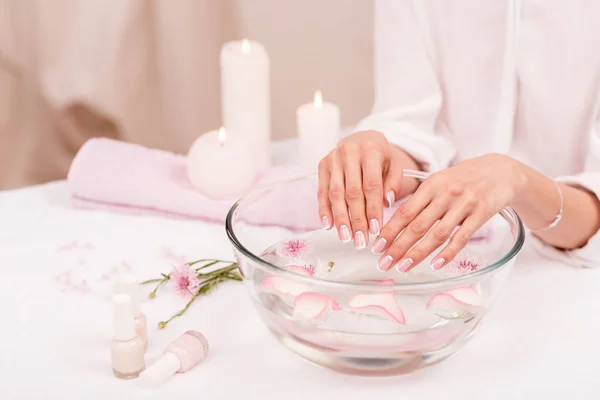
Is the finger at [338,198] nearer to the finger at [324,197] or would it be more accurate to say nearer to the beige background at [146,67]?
the finger at [324,197]

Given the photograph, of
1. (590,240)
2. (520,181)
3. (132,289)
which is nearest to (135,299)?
(132,289)

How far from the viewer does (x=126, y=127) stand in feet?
5.73

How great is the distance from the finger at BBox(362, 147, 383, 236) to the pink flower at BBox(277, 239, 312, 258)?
3.4 inches

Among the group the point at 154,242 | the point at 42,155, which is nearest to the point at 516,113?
the point at 154,242

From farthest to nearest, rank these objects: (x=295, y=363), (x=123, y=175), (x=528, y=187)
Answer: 1. (x=123, y=175)
2. (x=528, y=187)
3. (x=295, y=363)

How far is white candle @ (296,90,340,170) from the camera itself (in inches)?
48.6

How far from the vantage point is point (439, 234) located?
805 millimetres

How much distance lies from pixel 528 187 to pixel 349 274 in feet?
0.85

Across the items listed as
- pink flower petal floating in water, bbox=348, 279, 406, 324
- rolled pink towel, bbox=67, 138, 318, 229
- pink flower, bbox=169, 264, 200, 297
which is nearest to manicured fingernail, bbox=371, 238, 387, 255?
pink flower petal floating in water, bbox=348, 279, 406, 324

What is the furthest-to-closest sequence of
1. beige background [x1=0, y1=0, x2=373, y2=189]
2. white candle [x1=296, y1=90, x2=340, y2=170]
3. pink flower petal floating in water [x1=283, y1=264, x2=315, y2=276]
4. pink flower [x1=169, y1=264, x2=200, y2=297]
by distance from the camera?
beige background [x1=0, y1=0, x2=373, y2=189] → white candle [x1=296, y1=90, x2=340, y2=170] → pink flower [x1=169, y1=264, x2=200, y2=297] → pink flower petal floating in water [x1=283, y1=264, x2=315, y2=276]

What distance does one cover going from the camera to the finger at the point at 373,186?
84 cm

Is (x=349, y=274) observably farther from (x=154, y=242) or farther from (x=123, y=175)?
(x=123, y=175)

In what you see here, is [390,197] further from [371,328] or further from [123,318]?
[123,318]

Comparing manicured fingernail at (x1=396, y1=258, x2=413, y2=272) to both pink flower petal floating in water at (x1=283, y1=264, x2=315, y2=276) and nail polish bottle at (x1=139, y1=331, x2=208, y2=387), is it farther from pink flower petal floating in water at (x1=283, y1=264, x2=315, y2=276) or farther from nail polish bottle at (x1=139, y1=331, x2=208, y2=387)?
nail polish bottle at (x1=139, y1=331, x2=208, y2=387)
